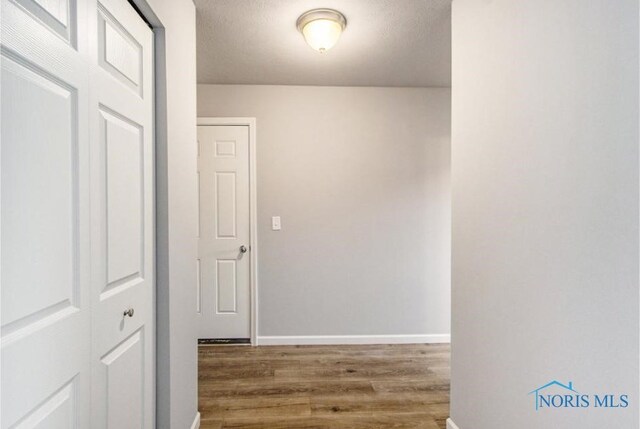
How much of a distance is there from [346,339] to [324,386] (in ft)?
2.58

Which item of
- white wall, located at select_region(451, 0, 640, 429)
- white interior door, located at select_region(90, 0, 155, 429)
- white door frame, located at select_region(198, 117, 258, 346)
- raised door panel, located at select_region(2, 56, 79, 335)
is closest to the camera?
raised door panel, located at select_region(2, 56, 79, 335)

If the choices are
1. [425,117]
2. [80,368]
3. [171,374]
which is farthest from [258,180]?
[80,368]

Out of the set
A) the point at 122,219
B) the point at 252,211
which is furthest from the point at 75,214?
the point at 252,211

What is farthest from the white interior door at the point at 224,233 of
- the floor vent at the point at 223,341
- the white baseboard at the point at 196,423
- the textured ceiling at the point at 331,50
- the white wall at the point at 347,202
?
the white baseboard at the point at 196,423

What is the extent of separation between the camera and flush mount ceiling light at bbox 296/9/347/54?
1.94 metres

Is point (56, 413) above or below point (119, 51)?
below

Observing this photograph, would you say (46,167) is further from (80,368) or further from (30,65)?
(80,368)

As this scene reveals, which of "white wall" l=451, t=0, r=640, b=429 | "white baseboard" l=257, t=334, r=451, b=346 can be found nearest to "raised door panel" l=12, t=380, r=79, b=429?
"white wall" l=451, t=0, r=640, b=429

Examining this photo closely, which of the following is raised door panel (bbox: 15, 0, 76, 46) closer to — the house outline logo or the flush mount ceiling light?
the flush mount ceiling light

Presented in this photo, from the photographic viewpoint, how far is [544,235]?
1165 mm

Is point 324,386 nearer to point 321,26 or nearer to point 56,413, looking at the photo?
point 56,413

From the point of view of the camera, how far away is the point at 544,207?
3.82 ft

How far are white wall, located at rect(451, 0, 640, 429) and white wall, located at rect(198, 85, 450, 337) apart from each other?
139 centimetres

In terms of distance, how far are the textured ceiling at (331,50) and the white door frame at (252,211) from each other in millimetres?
339
